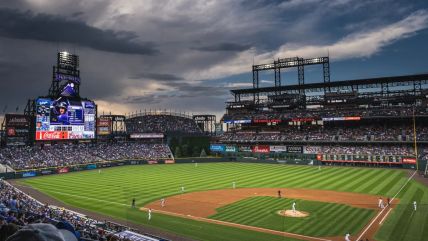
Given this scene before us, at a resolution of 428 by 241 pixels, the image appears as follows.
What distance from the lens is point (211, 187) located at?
4334 cm

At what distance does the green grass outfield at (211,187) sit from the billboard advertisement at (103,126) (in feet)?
84.0

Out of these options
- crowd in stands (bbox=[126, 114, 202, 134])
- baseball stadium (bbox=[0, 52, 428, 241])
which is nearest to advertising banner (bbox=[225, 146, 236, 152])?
baseball stadium (bbox=[0, 52, 428, 241])

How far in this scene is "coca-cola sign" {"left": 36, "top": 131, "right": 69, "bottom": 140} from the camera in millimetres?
60812

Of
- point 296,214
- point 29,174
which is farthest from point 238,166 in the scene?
point 296,214

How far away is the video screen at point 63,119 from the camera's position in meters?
61.0

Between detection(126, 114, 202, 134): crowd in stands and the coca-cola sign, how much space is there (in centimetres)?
3057

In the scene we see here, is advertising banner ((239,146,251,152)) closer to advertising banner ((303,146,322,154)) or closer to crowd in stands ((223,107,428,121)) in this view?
crowd in stands ((223,107,428,121))

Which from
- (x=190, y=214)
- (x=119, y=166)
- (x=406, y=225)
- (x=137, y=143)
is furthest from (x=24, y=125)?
(x=406, y=225)

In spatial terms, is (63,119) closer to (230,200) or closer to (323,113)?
(230,200)

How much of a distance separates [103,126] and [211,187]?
47.4 metres

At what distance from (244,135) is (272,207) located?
61187mm

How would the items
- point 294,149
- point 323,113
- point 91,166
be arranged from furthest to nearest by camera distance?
1. point 323,113
2. point 294,149
3. point 91,166

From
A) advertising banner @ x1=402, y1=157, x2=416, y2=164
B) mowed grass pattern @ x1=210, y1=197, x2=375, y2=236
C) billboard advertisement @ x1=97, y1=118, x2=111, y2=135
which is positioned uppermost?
billboard advertisement @ x1=97, y1=118, x2=111, y2=135

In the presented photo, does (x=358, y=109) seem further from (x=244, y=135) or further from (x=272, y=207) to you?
(x=272, y=207)
